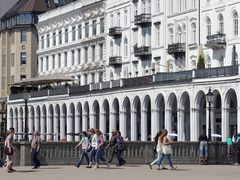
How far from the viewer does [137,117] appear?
4107 inches

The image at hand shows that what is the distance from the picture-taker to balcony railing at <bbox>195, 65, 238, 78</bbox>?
273ft

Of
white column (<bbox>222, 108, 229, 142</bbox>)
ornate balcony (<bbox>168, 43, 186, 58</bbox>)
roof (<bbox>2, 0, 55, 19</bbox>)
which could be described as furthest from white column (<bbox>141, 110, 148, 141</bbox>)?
roof (<bbox>2, 0, 55, 19</bbox>)

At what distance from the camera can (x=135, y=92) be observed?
10188 cm

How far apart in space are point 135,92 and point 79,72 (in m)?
31.4

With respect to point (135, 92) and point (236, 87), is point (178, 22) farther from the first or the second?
point (236, 87)

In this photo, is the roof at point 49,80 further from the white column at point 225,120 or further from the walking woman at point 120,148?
the walking woman at point 120,148

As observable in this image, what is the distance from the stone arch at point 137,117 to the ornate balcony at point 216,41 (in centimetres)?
991

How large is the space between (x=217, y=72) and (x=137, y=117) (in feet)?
66.5

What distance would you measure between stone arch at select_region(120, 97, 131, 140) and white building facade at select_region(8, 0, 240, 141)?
0.09m

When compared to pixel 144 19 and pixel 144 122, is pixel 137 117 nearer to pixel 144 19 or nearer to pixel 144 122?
pixel 144 122

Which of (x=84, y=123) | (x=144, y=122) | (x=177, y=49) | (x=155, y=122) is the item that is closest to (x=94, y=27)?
(x=84, y=123)

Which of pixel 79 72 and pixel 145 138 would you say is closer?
pixel 145 138

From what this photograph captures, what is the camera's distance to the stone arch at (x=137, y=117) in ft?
338

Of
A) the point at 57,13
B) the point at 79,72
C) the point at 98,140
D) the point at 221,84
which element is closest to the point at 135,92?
the point at 221,84
